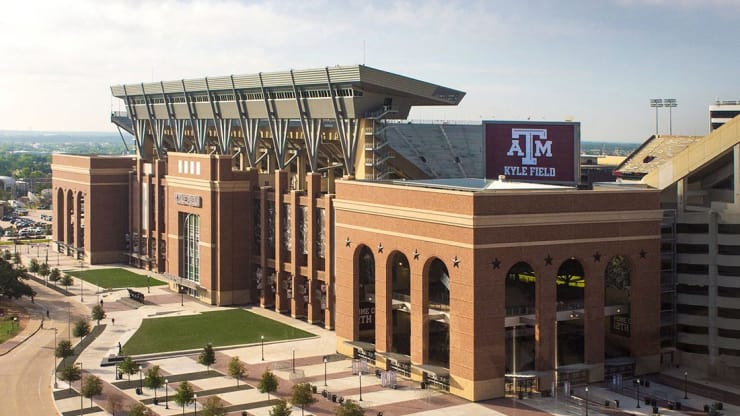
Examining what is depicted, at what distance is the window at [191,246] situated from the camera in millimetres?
116287

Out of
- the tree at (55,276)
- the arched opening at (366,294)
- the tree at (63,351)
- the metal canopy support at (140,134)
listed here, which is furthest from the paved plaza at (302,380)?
the metal canopy support at (140,134)

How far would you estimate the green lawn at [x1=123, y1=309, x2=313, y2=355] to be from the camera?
89.6 m

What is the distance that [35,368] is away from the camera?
269 ft

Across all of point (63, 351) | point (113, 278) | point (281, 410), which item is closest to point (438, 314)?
point (281, 410)

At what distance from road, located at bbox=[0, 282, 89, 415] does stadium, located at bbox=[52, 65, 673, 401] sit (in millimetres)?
15924

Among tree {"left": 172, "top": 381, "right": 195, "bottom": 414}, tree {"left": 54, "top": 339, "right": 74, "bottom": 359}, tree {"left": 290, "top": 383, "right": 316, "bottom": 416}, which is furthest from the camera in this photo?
tree {"left": 54, "top": 339, "right": 74, "bottom": 359}

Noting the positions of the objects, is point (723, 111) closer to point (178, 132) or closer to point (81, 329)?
point (178, 132)

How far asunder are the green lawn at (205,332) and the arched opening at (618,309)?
29.4 meters

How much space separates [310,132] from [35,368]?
38.6 metres

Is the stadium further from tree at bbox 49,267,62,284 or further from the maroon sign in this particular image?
tree at bbox 49,267,62,284

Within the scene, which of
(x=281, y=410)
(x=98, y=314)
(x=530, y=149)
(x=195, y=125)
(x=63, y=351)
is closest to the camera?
(x=281, y=410)

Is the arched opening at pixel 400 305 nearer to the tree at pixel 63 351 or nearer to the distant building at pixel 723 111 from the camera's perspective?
the tree at pixel 63 351

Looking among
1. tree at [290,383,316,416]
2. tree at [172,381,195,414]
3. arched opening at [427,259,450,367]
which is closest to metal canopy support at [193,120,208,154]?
arched opening at [427,259,450,367]

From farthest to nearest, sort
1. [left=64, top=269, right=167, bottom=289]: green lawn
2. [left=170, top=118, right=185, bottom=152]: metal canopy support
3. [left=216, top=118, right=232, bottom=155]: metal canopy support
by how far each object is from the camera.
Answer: [left=170, top=118, right=185, bottom=152]: metal canopy support, [left=64, top=269, right=167, bottom=289]: green lawn, [left=216, top=118, right=232, bottom=155]: metal canopy support
